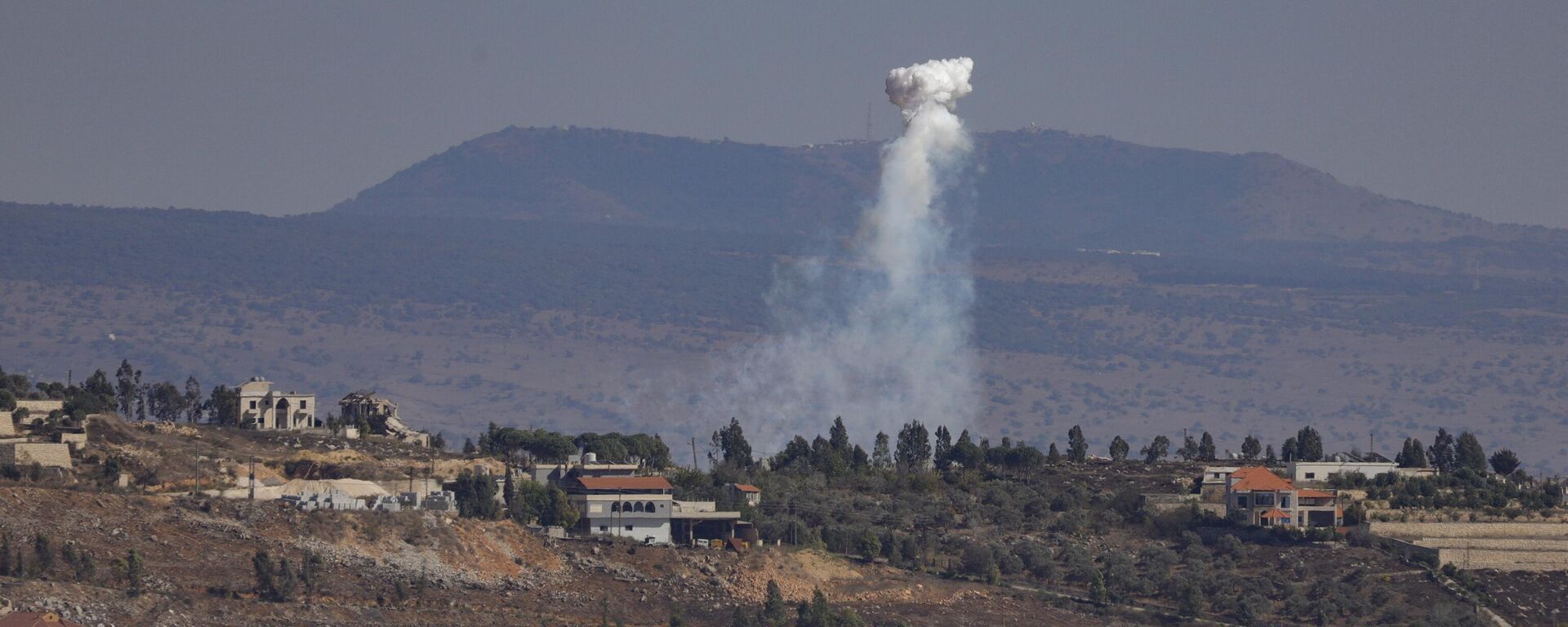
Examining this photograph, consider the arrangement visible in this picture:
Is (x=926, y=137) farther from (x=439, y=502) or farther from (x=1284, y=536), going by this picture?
(x=439, y=502)

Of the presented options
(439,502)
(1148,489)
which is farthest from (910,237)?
(439,502)

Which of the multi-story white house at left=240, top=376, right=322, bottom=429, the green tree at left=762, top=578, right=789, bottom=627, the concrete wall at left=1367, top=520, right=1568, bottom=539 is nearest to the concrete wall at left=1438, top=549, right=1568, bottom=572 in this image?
the concrete wall at left=1367, top=520, right=1568, bottom=539

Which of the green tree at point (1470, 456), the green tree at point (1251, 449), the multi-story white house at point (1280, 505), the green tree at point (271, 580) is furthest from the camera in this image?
the green tree at point (1251, 449)

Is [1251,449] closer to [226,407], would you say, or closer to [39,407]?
[226,407]

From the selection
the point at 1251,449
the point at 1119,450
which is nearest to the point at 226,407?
the point at 1119,450

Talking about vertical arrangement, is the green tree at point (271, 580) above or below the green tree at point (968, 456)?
below

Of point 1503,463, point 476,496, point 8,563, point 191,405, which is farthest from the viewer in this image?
point 1503,463

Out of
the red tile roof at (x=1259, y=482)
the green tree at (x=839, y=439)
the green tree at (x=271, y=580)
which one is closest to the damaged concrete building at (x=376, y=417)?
the green tree at (x=839, y=439)

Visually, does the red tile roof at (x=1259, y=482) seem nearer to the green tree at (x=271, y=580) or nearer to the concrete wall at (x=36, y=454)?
the green tree at (x=271, y=580)
